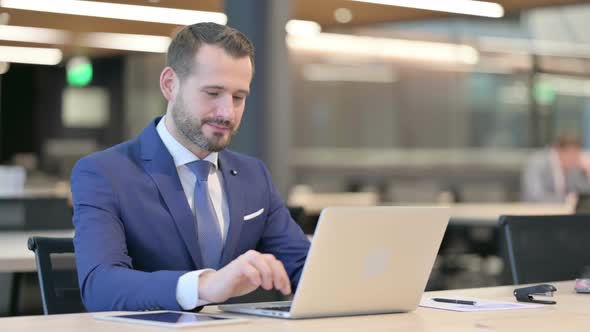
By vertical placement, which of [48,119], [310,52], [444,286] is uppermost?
[310,52]

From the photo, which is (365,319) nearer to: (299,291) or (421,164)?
(299,291)

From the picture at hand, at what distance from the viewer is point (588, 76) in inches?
584

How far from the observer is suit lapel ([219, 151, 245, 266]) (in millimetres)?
2773

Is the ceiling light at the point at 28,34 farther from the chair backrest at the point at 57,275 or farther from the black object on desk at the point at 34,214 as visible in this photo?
the chair backrest at the point at 57,275

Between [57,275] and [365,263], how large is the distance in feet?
2.82

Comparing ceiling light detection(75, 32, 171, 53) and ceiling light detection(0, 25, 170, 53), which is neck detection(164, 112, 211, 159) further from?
ceiling light detection(75, 32, 171, 53)

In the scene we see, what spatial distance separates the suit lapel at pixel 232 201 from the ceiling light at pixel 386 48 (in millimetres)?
9351

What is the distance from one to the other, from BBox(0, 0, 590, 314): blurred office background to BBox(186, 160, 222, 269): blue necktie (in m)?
7.15

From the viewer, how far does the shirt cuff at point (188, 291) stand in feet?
7.46

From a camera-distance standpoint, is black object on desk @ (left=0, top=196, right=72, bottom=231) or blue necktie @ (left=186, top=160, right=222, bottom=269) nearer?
blue necktie @ (left=186, top=160, right=222, bottom=269)


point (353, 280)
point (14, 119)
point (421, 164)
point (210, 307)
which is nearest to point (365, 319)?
point (353, 280)

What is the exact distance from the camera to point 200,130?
2646 mm

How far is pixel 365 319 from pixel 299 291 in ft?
0.62

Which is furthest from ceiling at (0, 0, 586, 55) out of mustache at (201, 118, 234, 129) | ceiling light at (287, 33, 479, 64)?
mustache at (201, 118, 234, 129)
